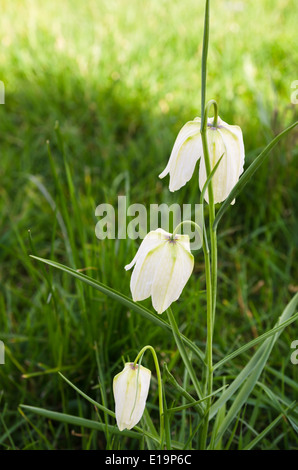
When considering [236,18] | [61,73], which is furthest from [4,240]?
[236,18]

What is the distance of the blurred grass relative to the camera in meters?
1.09

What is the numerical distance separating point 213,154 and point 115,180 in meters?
0.95

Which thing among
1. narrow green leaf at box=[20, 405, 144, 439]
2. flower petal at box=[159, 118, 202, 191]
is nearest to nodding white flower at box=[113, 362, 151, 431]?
narrow green leaf at box=[20, 405, 144, 439]

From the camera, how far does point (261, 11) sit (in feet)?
9.01

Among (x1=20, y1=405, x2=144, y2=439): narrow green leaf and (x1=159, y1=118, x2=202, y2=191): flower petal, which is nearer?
(x1=159, y1=118, x2=202, y2=191): flower petal

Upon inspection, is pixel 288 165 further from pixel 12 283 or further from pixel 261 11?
pixel 261 11

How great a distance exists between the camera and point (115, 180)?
160 cm

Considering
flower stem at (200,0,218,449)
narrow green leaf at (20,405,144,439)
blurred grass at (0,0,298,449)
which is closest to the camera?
flower stem at (200,0,218,449)

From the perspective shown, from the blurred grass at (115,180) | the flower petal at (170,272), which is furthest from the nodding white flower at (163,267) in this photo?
the blurred grass at (115,180)

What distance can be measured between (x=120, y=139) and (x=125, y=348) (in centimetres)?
107

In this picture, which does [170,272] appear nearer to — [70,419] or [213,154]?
[213,154]

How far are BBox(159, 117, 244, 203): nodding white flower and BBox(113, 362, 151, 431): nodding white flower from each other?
0.24 meters

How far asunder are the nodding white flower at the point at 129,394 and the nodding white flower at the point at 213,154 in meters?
0.24

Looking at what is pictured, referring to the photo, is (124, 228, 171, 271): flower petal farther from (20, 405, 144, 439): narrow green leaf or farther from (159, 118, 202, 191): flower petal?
(20, 405, 144, 439): narrow green leaf
